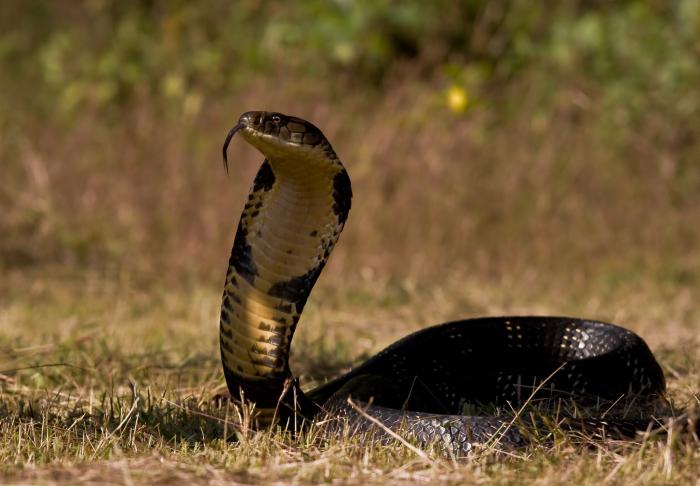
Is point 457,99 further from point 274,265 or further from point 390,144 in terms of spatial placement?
point 274,265

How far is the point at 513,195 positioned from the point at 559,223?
1.39 ft

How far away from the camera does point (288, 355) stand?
359 centimetres

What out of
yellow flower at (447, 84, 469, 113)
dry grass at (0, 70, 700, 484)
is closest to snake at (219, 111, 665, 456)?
dry grass at (0, 70, 700, 484)

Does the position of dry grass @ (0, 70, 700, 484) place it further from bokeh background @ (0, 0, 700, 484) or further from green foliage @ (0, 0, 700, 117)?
green foliage @ (0, 0, 700, 117)

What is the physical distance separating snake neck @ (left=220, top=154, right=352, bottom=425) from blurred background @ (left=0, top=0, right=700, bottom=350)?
370 centimetres

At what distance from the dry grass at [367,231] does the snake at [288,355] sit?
2.41 feet

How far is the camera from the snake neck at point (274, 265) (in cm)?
343

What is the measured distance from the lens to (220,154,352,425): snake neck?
343 centimetres

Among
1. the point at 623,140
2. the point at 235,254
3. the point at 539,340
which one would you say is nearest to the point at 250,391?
the point at 235,254

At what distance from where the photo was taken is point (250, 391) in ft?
11.8

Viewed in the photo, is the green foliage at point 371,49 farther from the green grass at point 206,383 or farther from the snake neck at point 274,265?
the snake neck at point 274,265

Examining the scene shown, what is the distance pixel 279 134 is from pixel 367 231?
571 cm

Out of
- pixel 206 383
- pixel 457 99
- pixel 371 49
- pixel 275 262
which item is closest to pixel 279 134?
pixel 275 262

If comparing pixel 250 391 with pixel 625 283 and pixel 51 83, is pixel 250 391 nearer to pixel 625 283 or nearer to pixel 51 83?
pixel 625 283
